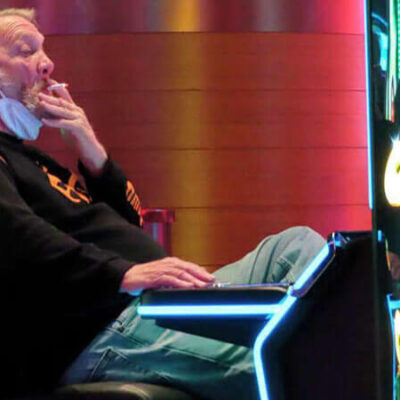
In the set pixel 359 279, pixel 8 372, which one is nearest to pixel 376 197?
pixel 359 279

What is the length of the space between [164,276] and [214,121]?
9.40 ft

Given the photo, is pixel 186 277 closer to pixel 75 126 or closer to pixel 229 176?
pixel 75 126

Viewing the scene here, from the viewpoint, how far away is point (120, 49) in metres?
4.45

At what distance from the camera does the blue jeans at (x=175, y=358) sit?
71.3 inches

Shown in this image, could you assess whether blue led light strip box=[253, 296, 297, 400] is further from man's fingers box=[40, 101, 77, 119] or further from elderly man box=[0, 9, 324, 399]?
man's fingers box=[40, 101, 77, 119]

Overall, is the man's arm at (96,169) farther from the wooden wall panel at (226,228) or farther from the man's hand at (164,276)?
the wooden wall panel at (226,228)

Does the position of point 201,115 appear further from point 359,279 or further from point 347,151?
point 359,279

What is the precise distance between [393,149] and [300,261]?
2.55 ft

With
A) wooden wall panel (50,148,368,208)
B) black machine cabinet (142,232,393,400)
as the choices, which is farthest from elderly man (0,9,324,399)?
wooden wall panel (50,148,368,208)

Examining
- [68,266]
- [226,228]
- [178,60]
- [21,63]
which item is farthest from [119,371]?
[178,60]

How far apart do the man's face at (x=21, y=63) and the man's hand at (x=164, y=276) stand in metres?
0.71

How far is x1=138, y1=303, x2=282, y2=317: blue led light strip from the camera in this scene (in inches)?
61.8

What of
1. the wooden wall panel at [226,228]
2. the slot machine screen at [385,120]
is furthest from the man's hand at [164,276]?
the wooden wall panel at [226,228]

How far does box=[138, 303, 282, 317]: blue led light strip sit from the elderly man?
0.19 feet
